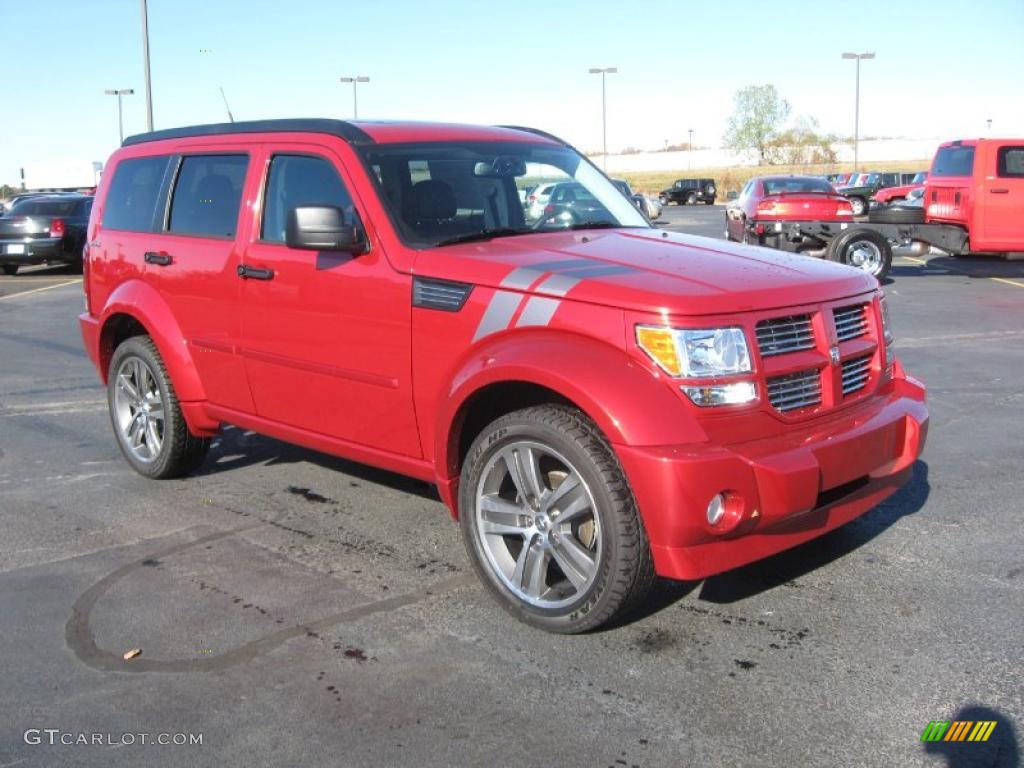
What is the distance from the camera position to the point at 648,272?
12.9ft

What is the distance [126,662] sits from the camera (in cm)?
378

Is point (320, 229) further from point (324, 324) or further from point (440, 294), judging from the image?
point (440, 294)

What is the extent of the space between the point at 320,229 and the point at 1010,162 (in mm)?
14677

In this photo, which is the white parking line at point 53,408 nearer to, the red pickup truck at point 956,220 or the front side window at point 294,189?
the front side window at point 294,189

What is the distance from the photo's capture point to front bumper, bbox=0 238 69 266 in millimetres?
20891

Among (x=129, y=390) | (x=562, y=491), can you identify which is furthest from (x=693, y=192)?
(x=562, y=491)

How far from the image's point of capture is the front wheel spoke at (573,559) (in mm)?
3844

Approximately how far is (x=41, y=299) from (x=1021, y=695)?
1652cm

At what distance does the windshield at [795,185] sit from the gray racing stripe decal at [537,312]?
15.2m

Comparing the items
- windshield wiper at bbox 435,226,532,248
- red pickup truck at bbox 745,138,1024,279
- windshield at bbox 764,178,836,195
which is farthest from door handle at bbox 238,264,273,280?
windshield at bbox 764,178,836,195

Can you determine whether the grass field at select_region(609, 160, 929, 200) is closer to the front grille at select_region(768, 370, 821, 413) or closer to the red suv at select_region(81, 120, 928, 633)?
the red suv at select_region(81, 120, 928, 633)

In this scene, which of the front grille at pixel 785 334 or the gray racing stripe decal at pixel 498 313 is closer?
the front grille at pixel 785 334

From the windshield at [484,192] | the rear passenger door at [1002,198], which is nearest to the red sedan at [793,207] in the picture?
the rear passenger door at [1002,198]

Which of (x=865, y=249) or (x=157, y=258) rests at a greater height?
(x=157, y=258)
